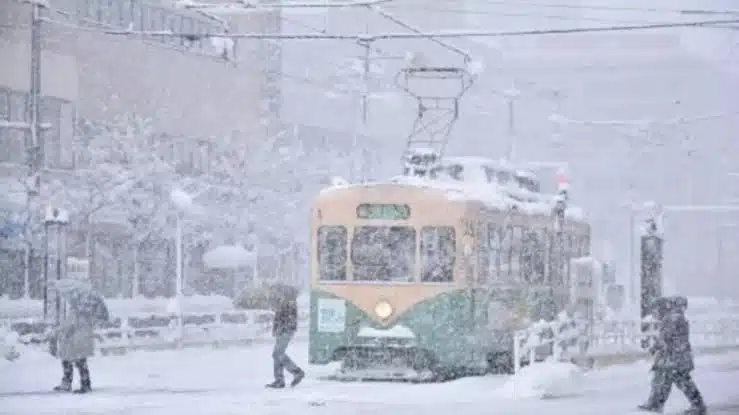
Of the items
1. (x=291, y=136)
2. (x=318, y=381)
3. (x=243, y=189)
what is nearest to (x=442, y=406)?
(x=318, y=381)

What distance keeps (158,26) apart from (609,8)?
3.92m

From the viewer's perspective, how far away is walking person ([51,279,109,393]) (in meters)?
10.4

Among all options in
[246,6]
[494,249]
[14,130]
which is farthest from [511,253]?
[14,130]

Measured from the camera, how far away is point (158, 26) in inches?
523

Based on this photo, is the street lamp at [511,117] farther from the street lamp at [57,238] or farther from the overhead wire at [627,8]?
the street lamp at [57,238]

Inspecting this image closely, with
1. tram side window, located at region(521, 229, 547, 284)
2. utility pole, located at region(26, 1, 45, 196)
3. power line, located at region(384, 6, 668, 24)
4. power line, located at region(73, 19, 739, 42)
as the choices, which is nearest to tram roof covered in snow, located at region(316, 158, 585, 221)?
tram side window, located at region(521, 229, 547, 284)

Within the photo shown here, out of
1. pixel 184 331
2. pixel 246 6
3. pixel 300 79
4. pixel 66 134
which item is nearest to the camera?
pixel 246 6

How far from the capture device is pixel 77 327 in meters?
10.5

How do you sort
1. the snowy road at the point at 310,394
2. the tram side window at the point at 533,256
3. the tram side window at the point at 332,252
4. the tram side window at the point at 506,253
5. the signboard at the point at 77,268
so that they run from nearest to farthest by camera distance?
the snowy road at the point at 310,394 → the tram side window at the point at 332,252 → the tram side window at the point at 506,253 → the tram side window at the point at 533,256 → the signboard at the point at 77,268

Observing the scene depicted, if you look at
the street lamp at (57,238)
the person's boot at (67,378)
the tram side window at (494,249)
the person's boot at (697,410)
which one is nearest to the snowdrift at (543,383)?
the tram side window at (494,249)

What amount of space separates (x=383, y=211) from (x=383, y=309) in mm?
605

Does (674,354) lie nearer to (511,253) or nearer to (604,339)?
(511,253)

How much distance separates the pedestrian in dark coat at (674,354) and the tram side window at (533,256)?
76.4 inches

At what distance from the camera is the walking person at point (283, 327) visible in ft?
34.9
